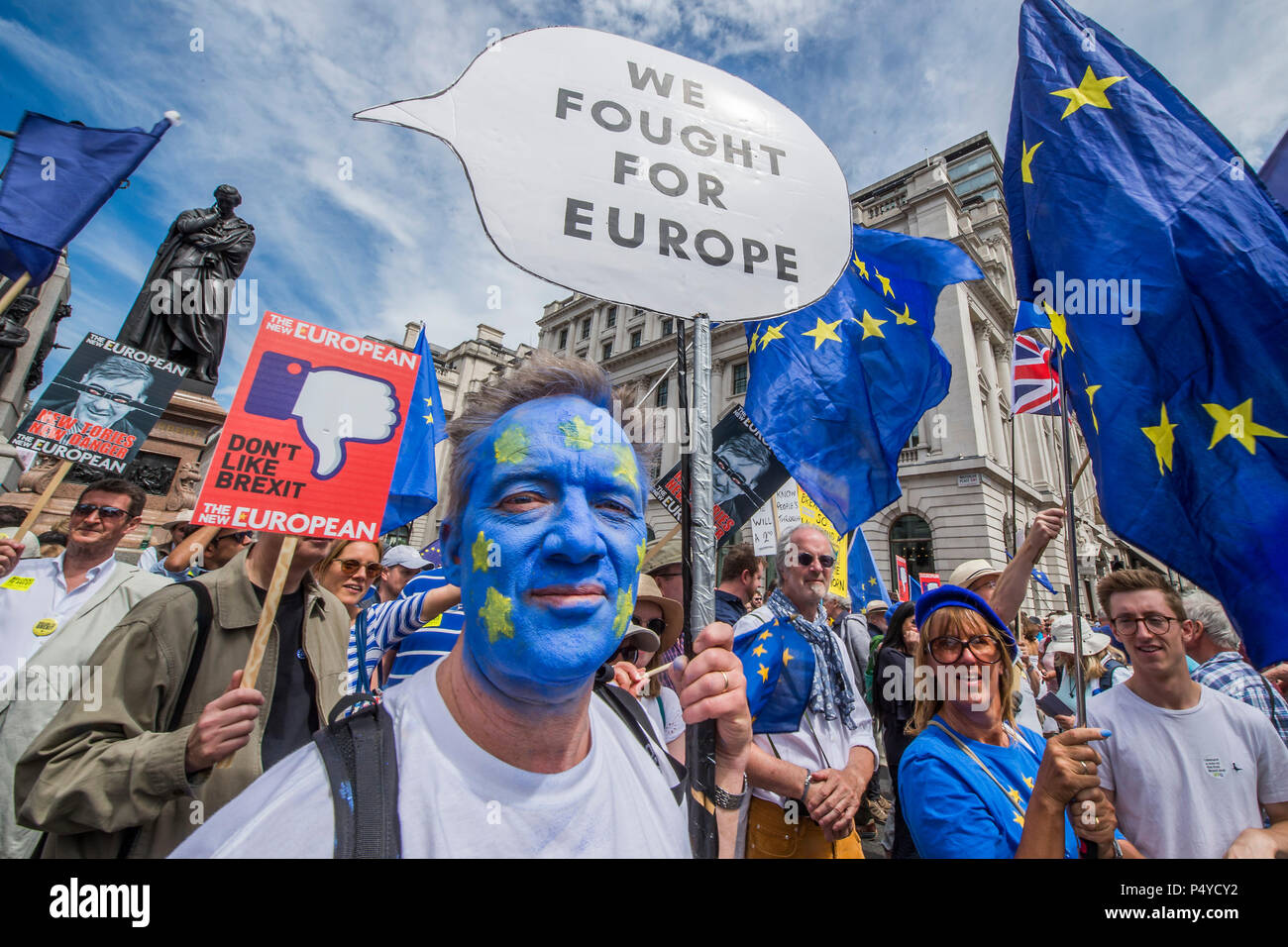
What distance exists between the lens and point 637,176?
172 cm

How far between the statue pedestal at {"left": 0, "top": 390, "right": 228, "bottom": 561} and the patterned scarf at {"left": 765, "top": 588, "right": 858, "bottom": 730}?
7.63 metres

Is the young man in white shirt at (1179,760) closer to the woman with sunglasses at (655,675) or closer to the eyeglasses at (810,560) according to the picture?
the eyeglasses at (810,560)

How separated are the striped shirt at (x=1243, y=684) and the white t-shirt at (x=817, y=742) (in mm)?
1635

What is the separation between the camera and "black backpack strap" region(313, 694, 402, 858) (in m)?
1.01

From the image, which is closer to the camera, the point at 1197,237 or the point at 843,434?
the point at 1197,237

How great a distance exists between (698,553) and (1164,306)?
2.39 meters

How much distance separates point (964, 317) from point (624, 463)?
26.7 meters

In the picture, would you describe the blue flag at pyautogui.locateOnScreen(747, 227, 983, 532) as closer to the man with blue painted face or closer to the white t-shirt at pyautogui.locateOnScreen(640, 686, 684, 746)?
the white t-shirt at pyautogui.locateOnScreen(640, 686, 684, 746)

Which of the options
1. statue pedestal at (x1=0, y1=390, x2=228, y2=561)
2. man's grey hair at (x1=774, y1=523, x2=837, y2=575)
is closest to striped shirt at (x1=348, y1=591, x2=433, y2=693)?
man's grey hair at (x1=774, y1=523, x2=837, y2=575)

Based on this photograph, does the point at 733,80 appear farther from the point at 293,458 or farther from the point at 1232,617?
the point at 1232,617

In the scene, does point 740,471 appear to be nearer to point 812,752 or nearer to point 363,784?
point 812,752
